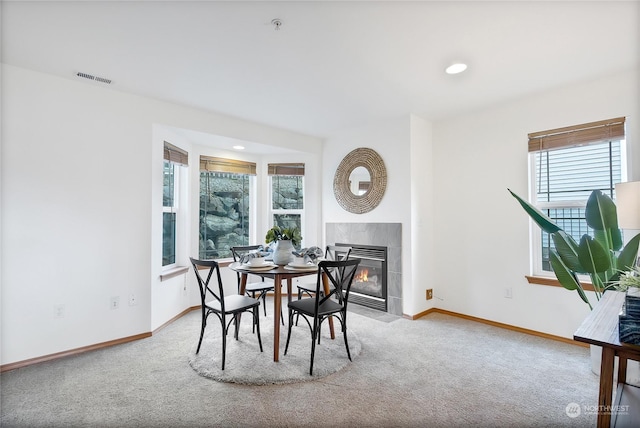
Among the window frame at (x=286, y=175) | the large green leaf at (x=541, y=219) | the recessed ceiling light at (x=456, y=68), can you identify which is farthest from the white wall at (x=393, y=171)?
the large green leaf at (x=541, y=219)

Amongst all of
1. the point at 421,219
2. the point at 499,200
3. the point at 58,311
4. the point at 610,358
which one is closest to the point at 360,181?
the point at 421,219

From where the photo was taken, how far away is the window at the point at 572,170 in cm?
266

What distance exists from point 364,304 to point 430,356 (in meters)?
1.50

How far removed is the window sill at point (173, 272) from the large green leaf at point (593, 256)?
3874 mm

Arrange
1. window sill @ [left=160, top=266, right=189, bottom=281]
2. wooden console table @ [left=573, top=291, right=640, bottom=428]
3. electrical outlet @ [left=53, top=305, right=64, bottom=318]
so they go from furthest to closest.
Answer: window sill @ [left=160, top=266, right=189, bottom=281] → electrical outlet @ [left=53, top=305, right=64, bottom=318] → wooden console table @ [left=573, top=291, right=640, bottom=428]

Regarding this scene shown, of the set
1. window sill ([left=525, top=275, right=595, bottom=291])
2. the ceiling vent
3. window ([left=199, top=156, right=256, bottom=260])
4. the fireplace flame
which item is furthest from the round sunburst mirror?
the ceiling vent

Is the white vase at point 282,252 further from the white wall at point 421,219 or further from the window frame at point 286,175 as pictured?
the window frame at point 286,175

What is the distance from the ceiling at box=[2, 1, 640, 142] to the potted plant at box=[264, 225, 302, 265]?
139cm

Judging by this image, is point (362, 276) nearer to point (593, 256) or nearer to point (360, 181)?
point (360, 181)

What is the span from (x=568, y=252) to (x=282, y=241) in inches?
94.0

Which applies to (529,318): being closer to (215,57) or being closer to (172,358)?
(172,358)

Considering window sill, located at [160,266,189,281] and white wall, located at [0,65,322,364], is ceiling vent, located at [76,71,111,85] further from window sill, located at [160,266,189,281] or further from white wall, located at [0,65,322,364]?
window sill, located at [160,266,189,281]

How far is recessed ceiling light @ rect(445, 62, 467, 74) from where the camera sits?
94.3 inches

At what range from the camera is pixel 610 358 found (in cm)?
110
